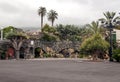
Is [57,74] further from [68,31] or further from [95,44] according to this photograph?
[68,31]

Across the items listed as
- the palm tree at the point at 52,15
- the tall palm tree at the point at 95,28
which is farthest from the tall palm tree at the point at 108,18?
the palm tree at the point at 52,15

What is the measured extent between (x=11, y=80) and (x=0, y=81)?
85cm

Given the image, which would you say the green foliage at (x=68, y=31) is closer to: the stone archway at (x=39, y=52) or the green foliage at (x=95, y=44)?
the stone archway at (x=39, y=52)

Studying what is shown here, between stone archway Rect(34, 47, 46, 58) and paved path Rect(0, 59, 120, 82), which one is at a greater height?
stone archway Rect(34, 47, 46, 58)

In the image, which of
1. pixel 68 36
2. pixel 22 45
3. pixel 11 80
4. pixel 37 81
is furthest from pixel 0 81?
pixel 68 36

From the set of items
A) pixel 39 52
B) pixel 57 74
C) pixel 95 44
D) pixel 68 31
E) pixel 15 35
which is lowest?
pixel 57 74

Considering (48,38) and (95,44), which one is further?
(48,38)

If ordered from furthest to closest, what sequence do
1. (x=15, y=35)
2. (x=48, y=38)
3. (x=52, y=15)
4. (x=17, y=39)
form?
1. (x=52, y=15)
2. (x=48, y=38)
3. (x=17, y=39)
4. (x=15, y=35)

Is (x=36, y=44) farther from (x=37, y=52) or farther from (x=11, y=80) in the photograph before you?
(x=11, y=80)

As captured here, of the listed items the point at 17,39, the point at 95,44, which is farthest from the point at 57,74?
the point at 17,39

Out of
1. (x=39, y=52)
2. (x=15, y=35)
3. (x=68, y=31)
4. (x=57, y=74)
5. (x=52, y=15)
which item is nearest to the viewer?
(x=57, y=74)

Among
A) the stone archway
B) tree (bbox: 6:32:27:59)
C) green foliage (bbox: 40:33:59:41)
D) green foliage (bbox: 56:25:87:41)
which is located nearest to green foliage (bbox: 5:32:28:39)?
tree (bbox: 6:32:27:59)

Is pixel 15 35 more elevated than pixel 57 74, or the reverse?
pixel 15 35

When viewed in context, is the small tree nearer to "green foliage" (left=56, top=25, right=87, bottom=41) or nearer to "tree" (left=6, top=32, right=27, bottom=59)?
"tree" (left=6, top=32, right=27, bottom=59)
